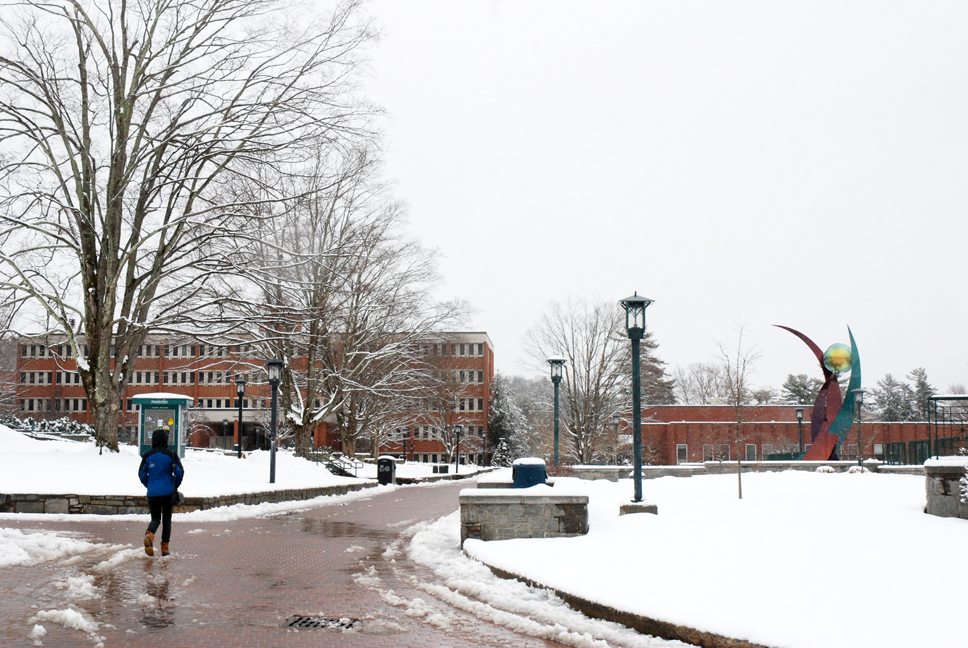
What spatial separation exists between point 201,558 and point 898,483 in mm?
17222

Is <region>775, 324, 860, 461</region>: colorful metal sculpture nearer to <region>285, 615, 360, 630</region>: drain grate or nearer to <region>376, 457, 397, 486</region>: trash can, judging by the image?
<region>376, 457, 397, 486</region>: trash can

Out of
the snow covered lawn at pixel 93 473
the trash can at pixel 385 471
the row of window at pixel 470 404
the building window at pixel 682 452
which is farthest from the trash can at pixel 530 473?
the row of window at pixel 470 404

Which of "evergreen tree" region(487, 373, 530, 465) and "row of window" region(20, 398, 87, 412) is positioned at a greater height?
"row of window" region(20, 398, 87, 412)

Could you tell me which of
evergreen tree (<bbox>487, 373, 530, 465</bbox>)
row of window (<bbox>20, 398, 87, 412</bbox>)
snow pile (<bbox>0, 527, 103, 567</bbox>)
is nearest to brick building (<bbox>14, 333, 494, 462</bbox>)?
row of window (<bbox>20, 398, 87, 412</bbox>)

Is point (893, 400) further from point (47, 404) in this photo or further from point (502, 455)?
A: point (47, 404)

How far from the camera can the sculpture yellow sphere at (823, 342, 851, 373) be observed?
36312 millimetres

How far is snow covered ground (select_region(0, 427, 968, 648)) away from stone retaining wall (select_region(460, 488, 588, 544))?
1.03ft

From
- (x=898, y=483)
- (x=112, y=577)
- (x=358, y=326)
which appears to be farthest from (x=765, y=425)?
(x=112, y=577)

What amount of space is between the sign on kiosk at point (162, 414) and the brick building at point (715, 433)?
39.9 meters

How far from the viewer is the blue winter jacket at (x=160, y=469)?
1065 centimetres

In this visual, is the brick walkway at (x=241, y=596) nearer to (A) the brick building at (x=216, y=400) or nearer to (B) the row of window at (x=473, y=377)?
(A) the brick building at (x=216, y=400)

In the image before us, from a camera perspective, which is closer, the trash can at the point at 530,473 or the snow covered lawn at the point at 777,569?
the snow covered lawn at the point at 777,569

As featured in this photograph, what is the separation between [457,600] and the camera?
8.20m

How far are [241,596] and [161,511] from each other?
10.4ft
